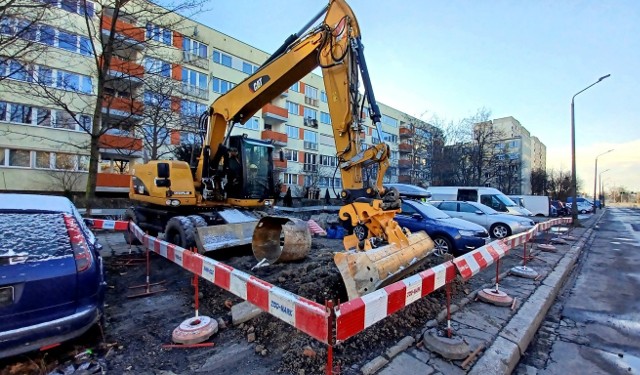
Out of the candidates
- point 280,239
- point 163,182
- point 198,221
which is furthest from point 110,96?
point 280,239

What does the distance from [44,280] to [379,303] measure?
2.93 meters

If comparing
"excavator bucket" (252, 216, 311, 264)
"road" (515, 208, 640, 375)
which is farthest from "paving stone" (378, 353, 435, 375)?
"excavator bucket" (252, 216, 311, 264)

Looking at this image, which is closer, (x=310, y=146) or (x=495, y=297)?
(x=495, y=297)

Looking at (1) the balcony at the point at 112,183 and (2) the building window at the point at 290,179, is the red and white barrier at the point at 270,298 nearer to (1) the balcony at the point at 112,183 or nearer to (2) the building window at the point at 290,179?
(1) the balcony at the point at 112,183

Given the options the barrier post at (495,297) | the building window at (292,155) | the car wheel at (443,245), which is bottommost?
the barrier post at (495,297)

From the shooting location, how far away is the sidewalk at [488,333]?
3.14 metres

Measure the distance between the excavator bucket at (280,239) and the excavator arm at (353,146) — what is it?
109cm

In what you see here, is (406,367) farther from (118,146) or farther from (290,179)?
(290,179)

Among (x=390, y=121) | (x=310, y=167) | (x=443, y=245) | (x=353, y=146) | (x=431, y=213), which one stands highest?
(x=390, y=121)

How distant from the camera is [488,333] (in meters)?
3.97

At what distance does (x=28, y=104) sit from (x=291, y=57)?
24238mm

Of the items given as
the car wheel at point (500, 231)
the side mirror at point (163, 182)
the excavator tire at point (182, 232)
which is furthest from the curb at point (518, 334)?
the side mirror at point (163, 182)

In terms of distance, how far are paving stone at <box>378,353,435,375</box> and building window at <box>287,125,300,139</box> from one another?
36829mm

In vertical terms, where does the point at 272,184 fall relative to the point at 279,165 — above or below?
below
